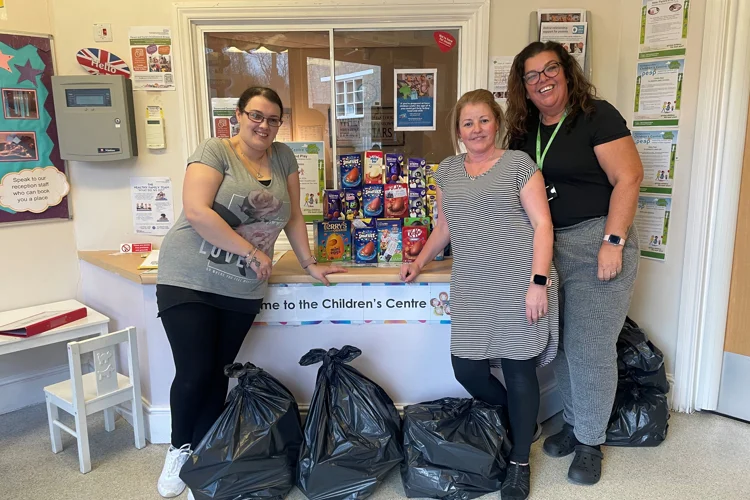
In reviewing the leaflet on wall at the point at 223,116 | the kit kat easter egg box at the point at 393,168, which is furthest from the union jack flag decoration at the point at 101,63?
the kit kat easter egg box at the point at 393,168

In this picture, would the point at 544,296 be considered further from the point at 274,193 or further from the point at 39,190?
the point at 39,190

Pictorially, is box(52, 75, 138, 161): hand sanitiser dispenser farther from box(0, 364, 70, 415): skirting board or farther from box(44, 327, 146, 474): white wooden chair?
box(0, 364, 70, 415): skirting board

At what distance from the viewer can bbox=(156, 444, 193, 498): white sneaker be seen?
6.45 feet

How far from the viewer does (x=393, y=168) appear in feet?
8.27

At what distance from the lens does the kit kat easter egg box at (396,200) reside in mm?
2473

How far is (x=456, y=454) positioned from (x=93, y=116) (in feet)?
7.04

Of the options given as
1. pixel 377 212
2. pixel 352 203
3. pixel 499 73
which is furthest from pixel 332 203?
A: pixel 499 73

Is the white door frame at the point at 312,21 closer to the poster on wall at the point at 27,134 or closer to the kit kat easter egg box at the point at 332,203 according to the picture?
the poster on wall at the point at 27,134

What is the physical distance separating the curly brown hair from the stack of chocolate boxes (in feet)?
1.82

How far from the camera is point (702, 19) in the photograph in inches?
91.3

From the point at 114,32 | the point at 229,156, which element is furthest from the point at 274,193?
the point at 114,32

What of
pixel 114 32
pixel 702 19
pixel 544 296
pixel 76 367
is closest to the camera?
pixel 544 296

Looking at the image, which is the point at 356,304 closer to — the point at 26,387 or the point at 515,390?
the point at 515,390

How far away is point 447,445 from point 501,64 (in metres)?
1.74
